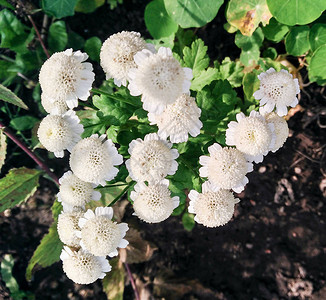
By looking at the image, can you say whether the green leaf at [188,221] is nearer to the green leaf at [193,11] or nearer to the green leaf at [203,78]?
the green leaf at [203,78]

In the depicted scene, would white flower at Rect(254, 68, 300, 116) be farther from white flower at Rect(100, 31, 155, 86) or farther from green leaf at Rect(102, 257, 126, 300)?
green leaf at Rect(102, 257, 126, 300)

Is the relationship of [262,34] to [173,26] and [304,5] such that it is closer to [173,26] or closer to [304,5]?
[304,5]

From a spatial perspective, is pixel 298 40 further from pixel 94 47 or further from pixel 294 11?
pixel 94 47

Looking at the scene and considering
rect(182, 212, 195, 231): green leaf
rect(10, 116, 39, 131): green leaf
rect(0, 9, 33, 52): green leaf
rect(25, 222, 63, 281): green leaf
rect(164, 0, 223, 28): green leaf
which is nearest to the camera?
rect(164, 0, 223, 28): green leaf

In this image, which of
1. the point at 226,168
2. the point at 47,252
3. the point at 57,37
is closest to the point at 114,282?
the point at 47,252

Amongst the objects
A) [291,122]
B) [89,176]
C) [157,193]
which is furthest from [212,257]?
[89,176]

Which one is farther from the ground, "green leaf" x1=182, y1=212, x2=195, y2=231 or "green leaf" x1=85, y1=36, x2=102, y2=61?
"green leaf" x1=85, y1=36, x2=102, y2=61

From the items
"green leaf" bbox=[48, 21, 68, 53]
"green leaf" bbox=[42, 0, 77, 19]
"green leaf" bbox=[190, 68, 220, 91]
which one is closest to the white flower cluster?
"green leaf" bbox=[190, 68, 220, 91]
